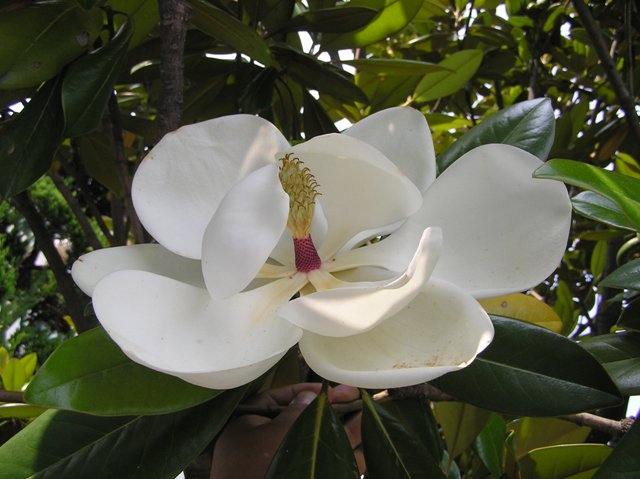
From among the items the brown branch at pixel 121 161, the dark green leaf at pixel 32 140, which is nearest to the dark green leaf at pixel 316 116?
the brown branch at pixel 121 161

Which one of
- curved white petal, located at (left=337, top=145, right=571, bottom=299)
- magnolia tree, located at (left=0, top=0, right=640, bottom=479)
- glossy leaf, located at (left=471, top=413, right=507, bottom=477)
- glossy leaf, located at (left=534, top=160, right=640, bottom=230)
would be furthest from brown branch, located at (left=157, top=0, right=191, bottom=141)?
glossy leaf, located at (left=471, top=413, right=507, bottom=477)

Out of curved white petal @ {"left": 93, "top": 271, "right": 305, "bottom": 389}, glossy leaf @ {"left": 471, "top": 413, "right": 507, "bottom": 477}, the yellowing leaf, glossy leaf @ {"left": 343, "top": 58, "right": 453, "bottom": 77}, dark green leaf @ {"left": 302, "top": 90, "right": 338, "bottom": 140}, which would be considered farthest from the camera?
dark green leaf @ {"left": 302, "top": 90, "right": 338, "bottom": 140}

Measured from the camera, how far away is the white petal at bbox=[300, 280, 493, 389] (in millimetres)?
412

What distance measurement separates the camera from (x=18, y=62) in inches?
26.1

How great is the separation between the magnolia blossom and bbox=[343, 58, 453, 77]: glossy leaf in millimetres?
395

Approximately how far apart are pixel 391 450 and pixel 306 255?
9.6 inches

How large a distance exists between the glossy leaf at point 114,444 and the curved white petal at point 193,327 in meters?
0.09

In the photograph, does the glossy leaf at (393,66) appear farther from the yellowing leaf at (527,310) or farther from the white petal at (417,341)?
the white petal at (417,341)

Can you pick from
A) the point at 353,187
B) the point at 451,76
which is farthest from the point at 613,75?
the point at 353,187

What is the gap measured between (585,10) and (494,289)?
0.92 metres

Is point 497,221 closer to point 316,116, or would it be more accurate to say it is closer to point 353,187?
point 353,187

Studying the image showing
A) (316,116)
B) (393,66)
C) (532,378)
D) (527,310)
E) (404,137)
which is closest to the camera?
(532,378)

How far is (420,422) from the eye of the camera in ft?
2.17

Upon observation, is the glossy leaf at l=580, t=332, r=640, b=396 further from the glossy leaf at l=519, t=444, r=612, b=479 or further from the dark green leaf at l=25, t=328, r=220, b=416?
the dark green leaf at l=25, t=328, r=220, b=416
